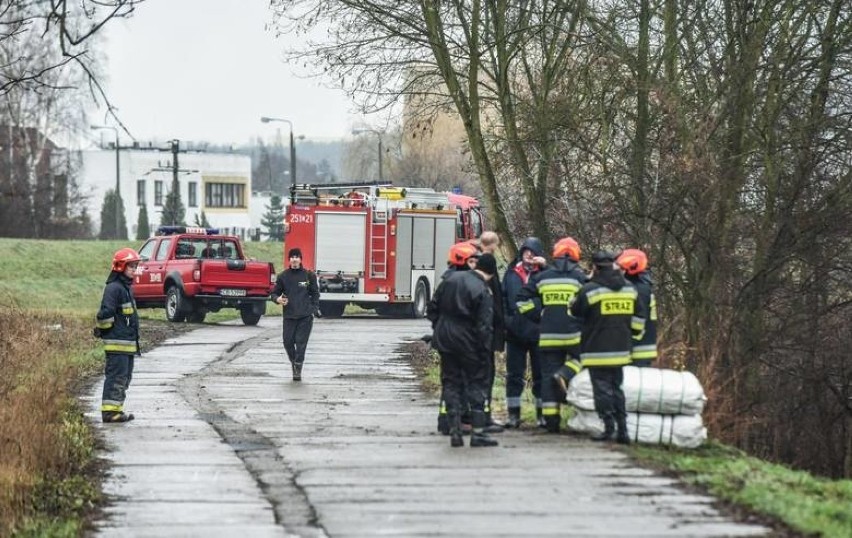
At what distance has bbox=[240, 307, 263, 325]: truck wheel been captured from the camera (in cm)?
3191

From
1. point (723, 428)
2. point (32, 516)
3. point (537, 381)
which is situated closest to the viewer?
point (32, 516)

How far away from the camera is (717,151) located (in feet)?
69.9

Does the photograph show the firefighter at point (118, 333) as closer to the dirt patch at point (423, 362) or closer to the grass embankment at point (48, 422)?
the grass embankment at point (48, 422)

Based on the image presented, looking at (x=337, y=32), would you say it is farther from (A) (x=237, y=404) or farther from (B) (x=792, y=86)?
(A) (x=237, y=404)

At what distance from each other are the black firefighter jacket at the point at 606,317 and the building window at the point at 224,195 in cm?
10499

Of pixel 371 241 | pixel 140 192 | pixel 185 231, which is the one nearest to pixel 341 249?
pixel 371 241

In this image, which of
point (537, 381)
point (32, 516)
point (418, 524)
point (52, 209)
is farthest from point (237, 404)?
point (52, 209)

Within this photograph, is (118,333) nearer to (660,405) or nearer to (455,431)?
(455,431)

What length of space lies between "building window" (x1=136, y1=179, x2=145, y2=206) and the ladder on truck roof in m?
81.3

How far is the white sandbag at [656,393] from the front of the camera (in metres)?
12.5

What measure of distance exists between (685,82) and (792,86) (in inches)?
73.6

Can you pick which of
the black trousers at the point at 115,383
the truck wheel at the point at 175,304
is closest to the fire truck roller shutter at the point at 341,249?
the truck wheel at the point at 175,304

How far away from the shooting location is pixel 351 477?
10953 millimetres

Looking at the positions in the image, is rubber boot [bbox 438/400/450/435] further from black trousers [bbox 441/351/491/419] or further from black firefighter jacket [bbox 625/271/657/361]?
black firefighter jacket [bbox 625/271/657/361]
